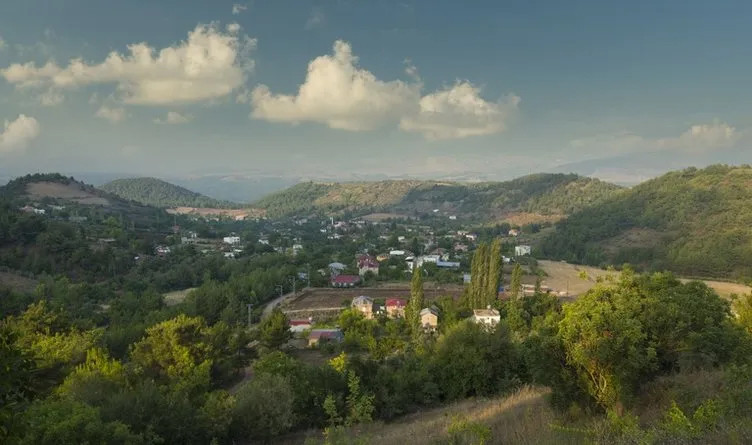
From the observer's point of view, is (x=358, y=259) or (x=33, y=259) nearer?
(x=33, y=259)

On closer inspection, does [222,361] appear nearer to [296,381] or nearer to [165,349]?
[165,349]

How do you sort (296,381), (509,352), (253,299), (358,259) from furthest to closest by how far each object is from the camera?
(358,259), (253,299), (509,352), (296,381)

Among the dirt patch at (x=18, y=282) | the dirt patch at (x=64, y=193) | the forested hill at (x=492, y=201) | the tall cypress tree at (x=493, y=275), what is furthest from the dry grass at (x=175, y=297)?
the forested hill at (x=492, y=201)

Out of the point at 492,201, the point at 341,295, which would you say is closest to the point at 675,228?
the point at 341,295

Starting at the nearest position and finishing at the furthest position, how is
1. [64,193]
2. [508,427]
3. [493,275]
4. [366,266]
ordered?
1. [508,427]
2. [493,275]
3. [366,266]
4. [64,193]

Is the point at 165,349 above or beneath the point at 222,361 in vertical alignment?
above

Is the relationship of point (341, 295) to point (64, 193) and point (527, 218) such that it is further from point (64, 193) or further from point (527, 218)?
point (64, 193)

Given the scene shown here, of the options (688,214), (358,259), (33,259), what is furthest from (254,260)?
(688,214)

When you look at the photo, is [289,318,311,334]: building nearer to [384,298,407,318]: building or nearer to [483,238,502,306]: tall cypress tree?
[384,298,407,318]: building
